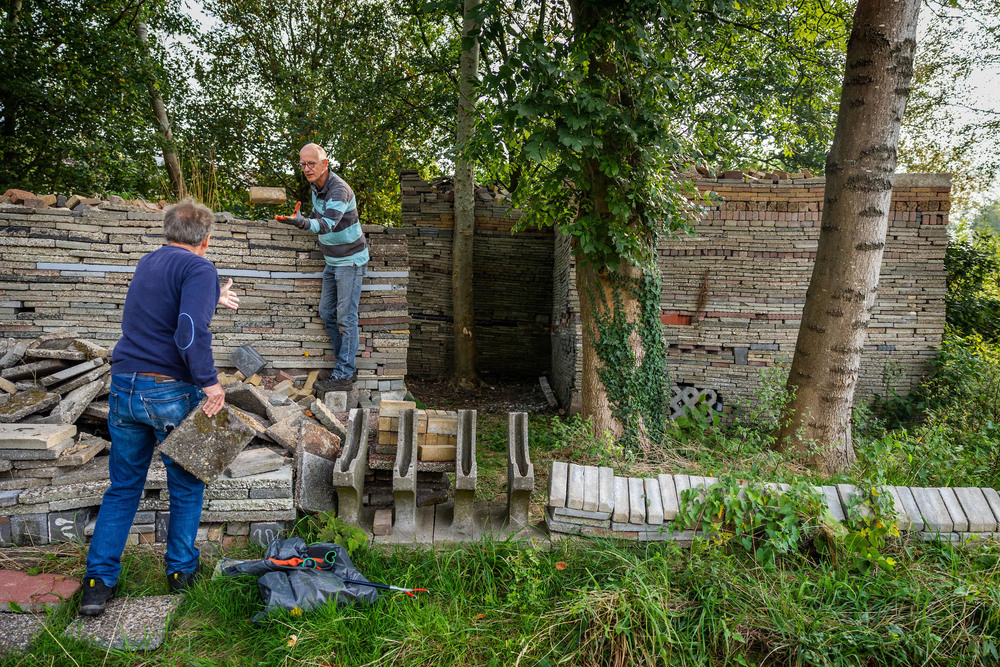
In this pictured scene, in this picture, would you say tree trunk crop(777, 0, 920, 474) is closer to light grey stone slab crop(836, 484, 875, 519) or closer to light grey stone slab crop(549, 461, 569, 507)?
light grey stone slab crop(836, 484, 875, 519)

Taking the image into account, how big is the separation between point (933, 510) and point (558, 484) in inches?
81.8

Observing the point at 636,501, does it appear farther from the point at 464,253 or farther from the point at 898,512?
the point at 464,253

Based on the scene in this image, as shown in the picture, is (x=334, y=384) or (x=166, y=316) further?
(x=334, y=384)

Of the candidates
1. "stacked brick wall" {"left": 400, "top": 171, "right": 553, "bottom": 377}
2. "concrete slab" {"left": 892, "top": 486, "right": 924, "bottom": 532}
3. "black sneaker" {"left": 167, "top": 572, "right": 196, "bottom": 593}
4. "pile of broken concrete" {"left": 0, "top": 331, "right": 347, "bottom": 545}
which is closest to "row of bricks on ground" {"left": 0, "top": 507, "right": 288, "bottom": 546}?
"pile of broken concrete" {"left": 0, "top": 331, "right": 347, "bottom": 545}

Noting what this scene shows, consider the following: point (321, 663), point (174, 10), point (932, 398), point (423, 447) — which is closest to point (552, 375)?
point (932, 398)

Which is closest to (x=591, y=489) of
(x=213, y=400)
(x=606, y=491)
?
(x=606, y=491)

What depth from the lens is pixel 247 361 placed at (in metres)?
5.52

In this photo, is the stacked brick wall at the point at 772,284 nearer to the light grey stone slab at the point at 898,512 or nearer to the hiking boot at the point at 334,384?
the hiking boot at the point at 334,384

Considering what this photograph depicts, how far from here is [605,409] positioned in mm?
5594

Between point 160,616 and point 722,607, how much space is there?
2.75 m

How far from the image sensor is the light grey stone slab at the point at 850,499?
2984mm

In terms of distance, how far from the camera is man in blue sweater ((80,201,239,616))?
271 centimetres

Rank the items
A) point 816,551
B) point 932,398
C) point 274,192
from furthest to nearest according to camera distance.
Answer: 1. point 932,398
2. point 274,192
3. point 816,551

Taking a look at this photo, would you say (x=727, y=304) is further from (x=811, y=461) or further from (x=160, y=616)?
(x=160, y=616)
